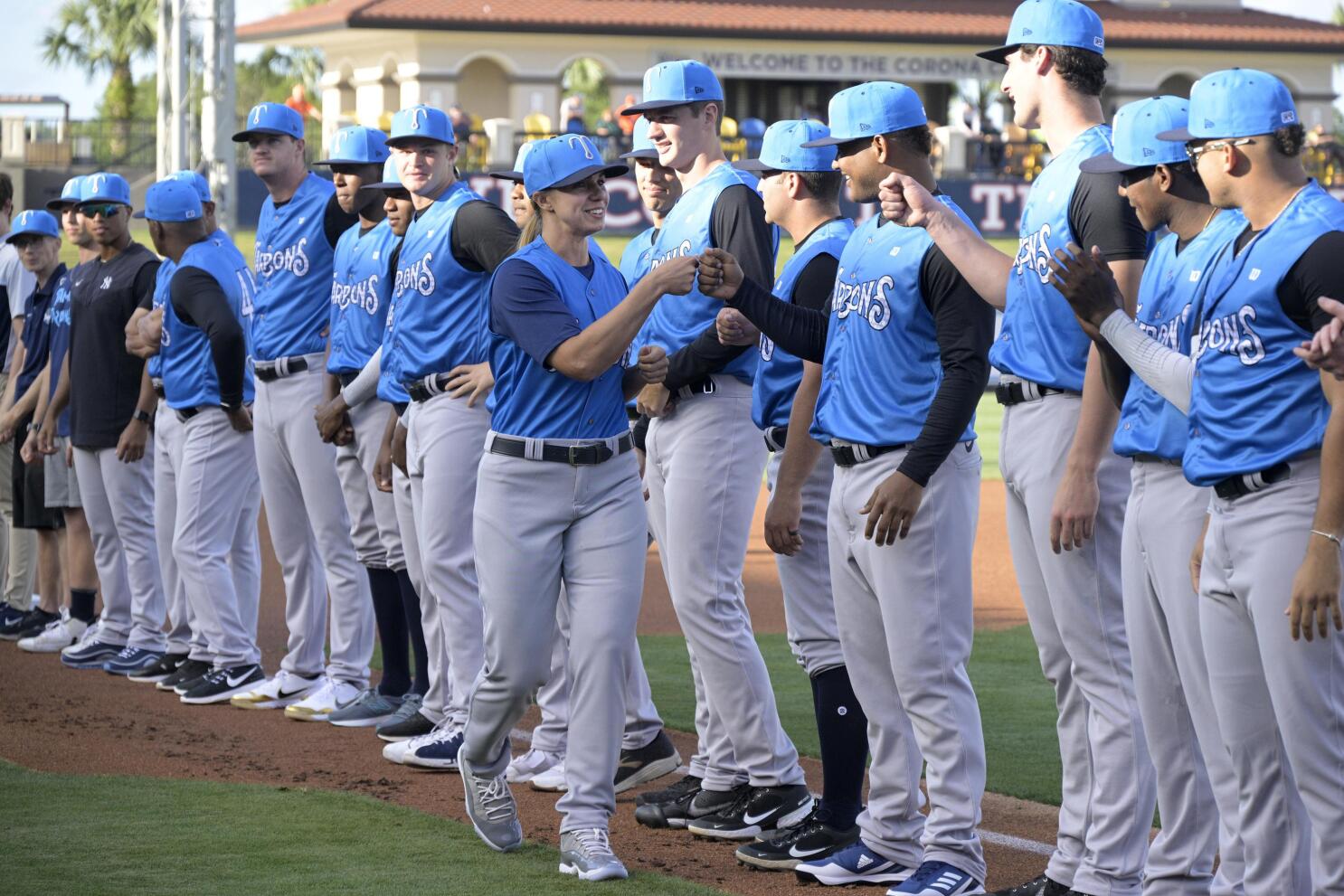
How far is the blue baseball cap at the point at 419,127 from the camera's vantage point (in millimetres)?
7297

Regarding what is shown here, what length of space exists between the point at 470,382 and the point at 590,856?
223cm

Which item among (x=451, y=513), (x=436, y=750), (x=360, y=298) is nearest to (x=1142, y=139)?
(x=451, y=513)

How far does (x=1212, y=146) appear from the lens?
4215mm

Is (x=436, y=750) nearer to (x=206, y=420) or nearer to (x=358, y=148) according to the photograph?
(x=206, y=420)

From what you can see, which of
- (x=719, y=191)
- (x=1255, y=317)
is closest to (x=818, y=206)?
(x=719, y=191)

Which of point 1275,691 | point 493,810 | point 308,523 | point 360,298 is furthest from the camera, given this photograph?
point 308,523

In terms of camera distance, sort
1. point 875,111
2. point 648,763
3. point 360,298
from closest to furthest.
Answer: point 875,111
point 648,763
point 360,298

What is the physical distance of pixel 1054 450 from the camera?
4828 millimetres

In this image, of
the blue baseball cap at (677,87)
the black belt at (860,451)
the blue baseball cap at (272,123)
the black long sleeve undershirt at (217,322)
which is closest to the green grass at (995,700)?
the black belt at (860,451)

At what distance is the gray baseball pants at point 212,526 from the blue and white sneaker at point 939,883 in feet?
15.2

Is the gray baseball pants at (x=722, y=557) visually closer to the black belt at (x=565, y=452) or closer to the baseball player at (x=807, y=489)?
the baseball player at (x=807, y=489)

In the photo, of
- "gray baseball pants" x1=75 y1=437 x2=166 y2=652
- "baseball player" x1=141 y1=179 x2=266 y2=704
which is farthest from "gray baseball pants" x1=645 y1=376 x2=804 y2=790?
"gray baseball pants" x1=75 y1=437 x2=166 y2=652

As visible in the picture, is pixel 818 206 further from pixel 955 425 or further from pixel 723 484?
pixel 955 425

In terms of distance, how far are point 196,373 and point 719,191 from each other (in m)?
3.58
